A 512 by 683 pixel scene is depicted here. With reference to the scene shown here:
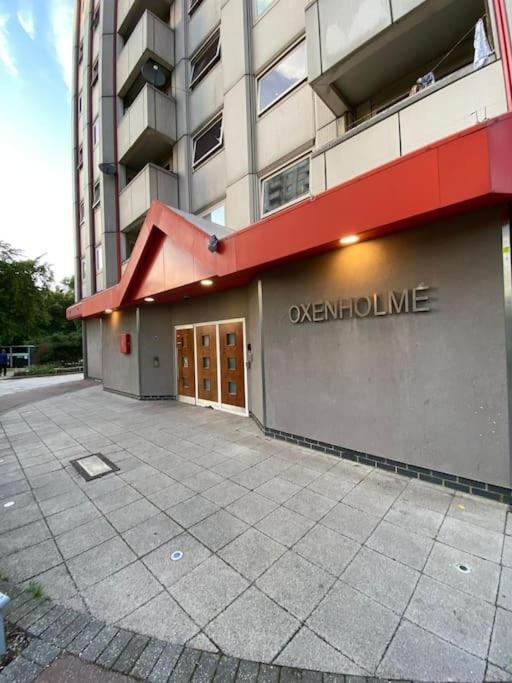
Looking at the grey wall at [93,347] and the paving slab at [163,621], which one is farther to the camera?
the grey wall at [93,347]

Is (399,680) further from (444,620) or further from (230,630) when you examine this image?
(230,630)

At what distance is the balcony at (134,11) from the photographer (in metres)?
11.3

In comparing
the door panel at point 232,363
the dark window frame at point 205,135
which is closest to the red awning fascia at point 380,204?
the door panel at point 232,363

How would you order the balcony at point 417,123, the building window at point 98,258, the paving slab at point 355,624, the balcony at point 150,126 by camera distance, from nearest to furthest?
the paving slab at point 355,624, the balcony at point 417,123, the balcony at point 150,126, the building window at point 98,258

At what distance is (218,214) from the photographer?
30.3 ft

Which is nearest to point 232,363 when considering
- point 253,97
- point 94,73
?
point 253,97

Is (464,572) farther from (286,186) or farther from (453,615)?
(286,186)

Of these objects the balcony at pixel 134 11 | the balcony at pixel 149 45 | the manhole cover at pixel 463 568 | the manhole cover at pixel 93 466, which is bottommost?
the manhole cover at pixel 463 568

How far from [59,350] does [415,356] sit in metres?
28.9

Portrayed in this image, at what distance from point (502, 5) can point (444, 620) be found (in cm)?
633

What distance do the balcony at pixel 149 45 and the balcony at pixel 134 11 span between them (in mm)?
1136

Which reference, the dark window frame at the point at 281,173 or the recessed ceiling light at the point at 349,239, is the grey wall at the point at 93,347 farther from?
the recessed ceiling light at the point at 349,239

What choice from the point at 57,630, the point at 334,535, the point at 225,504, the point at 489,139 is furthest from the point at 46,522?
the point at 489,139

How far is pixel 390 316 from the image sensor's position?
3992mm
